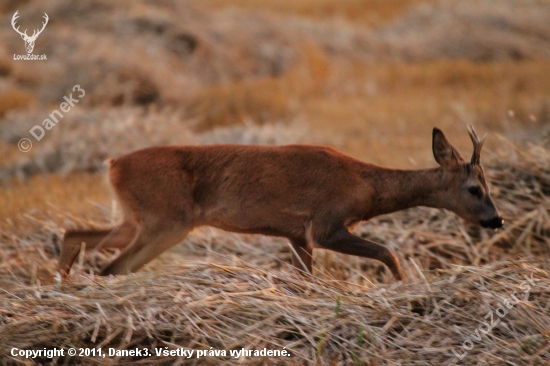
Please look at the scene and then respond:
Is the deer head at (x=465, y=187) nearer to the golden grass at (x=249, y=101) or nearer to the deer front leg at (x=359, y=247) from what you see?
the deer front leg at (x=359, y=247)

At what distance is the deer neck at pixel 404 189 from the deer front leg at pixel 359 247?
14.4 inches

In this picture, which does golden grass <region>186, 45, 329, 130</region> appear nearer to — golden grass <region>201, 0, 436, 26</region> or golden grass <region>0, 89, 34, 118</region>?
golden grass <region>0, 89, 34, 118</region>

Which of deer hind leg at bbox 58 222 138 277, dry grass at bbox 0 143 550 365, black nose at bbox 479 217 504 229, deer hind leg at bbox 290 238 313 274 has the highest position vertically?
deer hind leg at bbox 58 222 138 277

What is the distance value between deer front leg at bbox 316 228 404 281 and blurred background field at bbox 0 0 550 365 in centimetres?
33

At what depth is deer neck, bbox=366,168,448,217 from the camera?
6898 mm

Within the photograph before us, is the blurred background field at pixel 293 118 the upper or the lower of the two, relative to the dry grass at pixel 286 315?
upper

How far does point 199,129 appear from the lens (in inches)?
582

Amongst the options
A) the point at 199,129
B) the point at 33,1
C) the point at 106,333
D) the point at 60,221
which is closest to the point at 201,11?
the point at 33,1

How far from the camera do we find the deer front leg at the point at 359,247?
21.3 feet

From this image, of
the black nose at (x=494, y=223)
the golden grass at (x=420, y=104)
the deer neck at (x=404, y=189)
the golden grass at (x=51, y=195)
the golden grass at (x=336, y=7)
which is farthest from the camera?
the golden grass at (x=336, y=7)

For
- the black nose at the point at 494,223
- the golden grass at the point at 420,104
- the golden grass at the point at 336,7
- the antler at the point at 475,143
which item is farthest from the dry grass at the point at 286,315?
the golden grass at the point at 336,7

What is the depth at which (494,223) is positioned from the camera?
671 centimetres

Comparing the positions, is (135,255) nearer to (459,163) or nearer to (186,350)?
(186,350)

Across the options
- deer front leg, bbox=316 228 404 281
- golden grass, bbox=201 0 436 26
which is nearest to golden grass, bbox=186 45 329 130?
deer front leg, bbox=316 228 404 281
